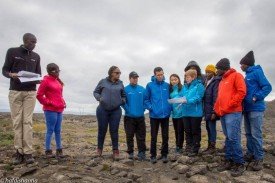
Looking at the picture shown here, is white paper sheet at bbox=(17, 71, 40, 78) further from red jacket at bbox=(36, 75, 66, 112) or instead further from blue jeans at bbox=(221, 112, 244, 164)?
blue jeans at bbox=(221, 112, 244, 164)

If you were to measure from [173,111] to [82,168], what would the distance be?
3808 mm

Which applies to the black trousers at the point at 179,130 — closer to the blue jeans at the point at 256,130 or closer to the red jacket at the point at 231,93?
the red jacket at the point at 231,93

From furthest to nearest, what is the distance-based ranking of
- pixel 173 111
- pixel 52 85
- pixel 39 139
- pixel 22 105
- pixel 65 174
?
pixel 39 139
pixel 173 111
pixel 52 85
pixel 22 105
pixel 65 174

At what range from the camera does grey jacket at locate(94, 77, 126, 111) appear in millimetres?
11102

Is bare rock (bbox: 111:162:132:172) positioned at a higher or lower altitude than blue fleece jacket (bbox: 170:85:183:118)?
lower

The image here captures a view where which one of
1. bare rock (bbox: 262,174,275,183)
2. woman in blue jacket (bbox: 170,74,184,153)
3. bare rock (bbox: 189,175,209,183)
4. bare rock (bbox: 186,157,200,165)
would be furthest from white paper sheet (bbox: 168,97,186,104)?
bare rock (bbox: 262,174,275,183)

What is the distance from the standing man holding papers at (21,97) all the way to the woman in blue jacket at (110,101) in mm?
→ 2393

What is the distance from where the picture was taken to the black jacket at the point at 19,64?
9.37 meters

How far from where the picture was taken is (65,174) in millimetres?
8742

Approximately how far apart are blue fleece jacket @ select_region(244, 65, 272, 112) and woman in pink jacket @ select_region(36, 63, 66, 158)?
5622 millimetres

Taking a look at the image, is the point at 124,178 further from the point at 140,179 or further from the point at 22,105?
the point at 22,105

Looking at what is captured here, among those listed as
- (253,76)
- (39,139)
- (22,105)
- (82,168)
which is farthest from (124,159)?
(39,139)

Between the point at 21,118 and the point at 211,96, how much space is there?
580cm

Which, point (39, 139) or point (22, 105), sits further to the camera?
point (39, 139)
